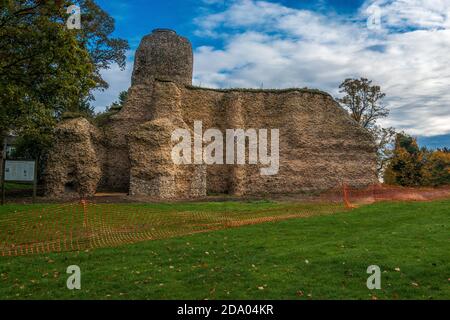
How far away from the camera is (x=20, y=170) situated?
1916 cm

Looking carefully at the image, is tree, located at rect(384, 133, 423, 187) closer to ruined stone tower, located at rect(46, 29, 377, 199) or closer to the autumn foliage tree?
the autumn foliage tree

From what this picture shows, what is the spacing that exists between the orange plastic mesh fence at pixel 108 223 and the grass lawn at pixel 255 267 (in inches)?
41.4

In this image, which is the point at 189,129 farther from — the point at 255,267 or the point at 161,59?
the point at 255,267

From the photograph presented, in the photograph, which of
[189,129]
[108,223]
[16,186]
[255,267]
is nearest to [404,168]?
[189,129]

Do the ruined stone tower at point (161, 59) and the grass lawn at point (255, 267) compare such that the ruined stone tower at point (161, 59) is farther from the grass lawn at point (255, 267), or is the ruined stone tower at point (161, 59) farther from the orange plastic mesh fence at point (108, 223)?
the grass lawn at point (255, 267)

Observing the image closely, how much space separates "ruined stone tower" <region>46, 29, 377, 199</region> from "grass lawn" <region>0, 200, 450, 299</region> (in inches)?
464

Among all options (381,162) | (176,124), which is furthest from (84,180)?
(381,162)

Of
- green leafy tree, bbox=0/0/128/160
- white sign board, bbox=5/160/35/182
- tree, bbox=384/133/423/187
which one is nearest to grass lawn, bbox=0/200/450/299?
green leafy tree, bbox=0/0/128/160

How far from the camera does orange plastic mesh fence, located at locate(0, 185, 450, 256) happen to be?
463 inches

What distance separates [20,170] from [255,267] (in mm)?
14248

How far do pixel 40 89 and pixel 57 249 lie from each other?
756cm

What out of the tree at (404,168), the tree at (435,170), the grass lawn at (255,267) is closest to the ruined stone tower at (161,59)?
the grass lawn at (255,267)

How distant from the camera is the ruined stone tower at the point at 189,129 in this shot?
23.4 meters
